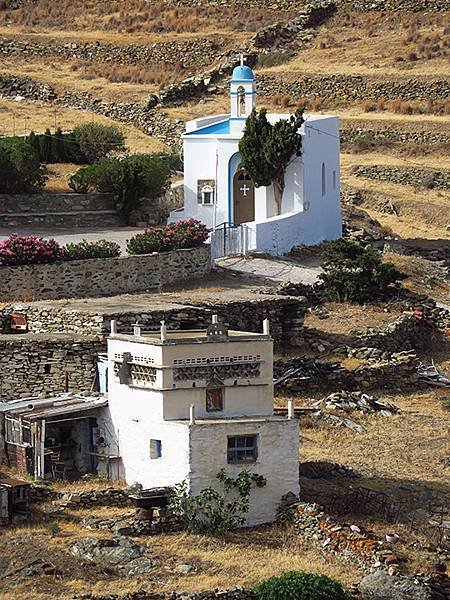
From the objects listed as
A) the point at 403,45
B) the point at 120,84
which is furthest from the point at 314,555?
the point at 403,45

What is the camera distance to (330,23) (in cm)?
8588

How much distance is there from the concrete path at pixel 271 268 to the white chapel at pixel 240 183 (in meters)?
2.03

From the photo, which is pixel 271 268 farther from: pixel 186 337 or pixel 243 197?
pixel 186 337

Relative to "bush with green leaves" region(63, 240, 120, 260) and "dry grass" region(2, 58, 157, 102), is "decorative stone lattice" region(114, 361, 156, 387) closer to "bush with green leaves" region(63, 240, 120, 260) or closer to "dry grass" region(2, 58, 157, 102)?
"bush with green leaves" region(63, 240, 120, 260)

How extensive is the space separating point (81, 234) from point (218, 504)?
18681mm

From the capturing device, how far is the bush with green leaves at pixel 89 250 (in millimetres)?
42312

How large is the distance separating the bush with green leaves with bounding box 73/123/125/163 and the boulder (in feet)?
99.6

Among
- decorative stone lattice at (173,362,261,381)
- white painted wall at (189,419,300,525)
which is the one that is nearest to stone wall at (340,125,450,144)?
decorative stone lattice at (173,362,261,381)

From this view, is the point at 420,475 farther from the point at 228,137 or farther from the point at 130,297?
the point at 228,137

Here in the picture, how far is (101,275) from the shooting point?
139 ft

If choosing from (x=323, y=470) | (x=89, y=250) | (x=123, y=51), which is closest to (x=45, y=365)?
(x=323, y=470)

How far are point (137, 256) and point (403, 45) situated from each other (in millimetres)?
40091

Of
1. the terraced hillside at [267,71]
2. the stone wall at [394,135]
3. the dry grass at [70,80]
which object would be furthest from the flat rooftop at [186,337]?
the dry grass at [70,80]

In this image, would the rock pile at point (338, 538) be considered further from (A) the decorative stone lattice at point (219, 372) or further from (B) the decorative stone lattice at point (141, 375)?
(B) the decorative stone lattice at point (141, 375)
